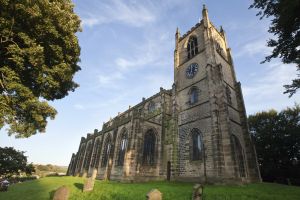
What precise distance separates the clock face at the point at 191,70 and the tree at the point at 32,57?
639 inches

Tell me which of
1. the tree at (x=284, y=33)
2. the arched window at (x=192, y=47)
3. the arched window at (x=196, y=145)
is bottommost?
the arched window at (x=196, y=145)

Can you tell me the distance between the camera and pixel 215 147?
17438mm

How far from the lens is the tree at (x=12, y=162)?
117ft

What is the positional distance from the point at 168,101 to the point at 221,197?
1805cm

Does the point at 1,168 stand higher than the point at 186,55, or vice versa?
the point at 186,55

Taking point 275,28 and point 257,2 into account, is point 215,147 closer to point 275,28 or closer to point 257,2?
point 275,28

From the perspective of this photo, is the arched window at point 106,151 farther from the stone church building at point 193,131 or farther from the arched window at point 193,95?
the arched window at point 193,95

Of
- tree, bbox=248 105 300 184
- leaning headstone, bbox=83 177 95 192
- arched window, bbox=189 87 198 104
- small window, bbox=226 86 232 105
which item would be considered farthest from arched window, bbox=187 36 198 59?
leaning headstone, bbox=83 177 95 192

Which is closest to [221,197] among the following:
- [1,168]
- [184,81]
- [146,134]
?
[146,134]

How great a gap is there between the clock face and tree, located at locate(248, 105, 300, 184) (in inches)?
709

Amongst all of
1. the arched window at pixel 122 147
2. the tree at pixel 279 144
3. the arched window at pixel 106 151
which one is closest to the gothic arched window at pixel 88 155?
the arched window at pixel 106 151

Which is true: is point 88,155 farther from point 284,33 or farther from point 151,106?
point 284,33

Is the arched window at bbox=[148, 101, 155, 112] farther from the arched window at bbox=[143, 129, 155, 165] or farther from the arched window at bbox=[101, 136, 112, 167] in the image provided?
the arched window at bbox=[101, 136, 112, 167]

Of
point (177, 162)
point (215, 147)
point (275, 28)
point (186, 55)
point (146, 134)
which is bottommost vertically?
point (177, 162)
